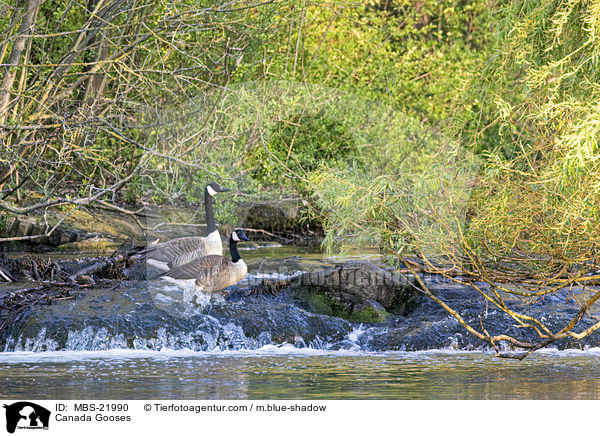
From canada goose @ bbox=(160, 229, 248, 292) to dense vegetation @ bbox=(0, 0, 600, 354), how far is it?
84 cm

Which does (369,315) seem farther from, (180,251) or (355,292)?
(180,251)

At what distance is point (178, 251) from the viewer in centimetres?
849

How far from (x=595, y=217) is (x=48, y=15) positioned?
9.17 meters

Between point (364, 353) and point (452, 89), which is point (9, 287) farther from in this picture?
point (452, 89)

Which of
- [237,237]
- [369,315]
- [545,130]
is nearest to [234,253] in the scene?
[237,237]

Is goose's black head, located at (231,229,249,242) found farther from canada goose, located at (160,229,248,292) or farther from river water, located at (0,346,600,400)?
river water, located at (0,346,600,400)

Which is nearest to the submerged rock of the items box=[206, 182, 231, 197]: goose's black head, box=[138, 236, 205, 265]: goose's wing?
box=[138, 236, 205, 265]: goose's wing

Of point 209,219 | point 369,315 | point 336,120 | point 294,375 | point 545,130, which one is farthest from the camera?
point 336,120

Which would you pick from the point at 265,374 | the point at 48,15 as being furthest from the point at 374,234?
the point at 48,15

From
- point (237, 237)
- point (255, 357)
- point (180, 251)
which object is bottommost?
point (255, 357)

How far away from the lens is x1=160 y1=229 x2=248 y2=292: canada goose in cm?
816
